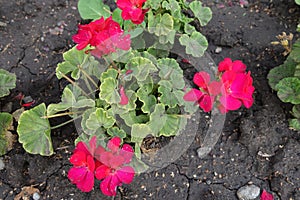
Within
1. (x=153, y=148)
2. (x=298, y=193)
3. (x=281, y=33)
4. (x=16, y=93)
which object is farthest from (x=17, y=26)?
(x=298, y=193)

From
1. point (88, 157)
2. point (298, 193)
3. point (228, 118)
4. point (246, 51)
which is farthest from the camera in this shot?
point (246, 51)

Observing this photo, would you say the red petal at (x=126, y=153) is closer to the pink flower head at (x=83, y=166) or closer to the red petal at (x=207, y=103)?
the pink flower head at (x=83, y=166)

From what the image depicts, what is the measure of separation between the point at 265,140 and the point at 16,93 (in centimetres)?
113

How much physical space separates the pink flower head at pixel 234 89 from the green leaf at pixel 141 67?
28 centimetres

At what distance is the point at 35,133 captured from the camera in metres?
1.76

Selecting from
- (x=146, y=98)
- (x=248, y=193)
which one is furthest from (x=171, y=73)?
(x=248, y=193)

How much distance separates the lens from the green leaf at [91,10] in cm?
209

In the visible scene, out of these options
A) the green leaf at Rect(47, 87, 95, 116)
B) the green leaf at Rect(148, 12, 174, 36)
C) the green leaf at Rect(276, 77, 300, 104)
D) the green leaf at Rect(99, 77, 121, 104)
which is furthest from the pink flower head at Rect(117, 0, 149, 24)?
the green leaf at Rect(276, 77, 300, 104)

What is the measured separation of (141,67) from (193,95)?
0.74ft

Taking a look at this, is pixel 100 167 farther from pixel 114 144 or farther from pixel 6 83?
pixel 6 83

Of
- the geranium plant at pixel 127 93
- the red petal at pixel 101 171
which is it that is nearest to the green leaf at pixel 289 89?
the geranium plant at pixel 127 93

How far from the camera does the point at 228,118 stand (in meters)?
2.06

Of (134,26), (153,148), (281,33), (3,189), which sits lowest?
(3,189)

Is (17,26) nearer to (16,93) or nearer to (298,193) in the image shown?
(16,93)
